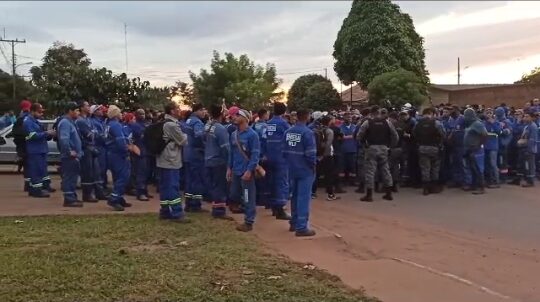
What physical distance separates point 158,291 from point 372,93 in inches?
1052

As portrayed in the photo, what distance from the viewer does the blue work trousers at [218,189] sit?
10586 mm

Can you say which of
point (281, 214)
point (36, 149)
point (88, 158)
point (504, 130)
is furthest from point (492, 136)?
point (36, 149)

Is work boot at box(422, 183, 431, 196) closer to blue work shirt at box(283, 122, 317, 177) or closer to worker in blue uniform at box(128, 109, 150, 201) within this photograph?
blue work shirt at box(283, 122, 317, 177)

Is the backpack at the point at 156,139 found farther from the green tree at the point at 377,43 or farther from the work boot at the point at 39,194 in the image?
the green tree at the point at 377,43

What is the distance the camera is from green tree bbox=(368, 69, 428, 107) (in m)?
30.8

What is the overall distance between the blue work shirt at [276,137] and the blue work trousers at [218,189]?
93 cm

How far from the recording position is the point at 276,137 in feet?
36.1

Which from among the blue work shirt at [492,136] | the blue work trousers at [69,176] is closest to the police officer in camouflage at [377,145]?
the blue work shirt at [492,136]

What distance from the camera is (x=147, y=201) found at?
505 inches

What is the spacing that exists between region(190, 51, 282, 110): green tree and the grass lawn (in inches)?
1437

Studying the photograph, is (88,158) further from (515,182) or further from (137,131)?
(515,182)

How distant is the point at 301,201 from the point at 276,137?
193 centimetres

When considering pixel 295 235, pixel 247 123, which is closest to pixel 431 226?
pixel 295 235

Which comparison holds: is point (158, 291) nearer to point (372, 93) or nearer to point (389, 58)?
point (372, 93)
